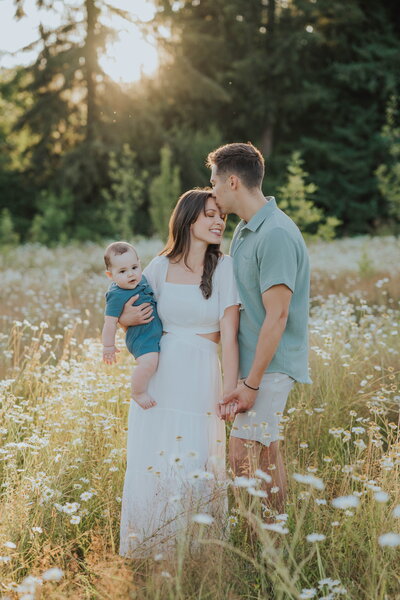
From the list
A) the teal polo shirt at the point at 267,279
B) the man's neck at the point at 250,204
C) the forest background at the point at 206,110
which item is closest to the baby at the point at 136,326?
the teal polo shirt at the point at 267,279

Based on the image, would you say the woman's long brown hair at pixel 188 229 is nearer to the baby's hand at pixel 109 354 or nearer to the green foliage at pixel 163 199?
the baby's hand at pixel 109 354

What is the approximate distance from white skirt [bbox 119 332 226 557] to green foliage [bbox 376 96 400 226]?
1673 cm

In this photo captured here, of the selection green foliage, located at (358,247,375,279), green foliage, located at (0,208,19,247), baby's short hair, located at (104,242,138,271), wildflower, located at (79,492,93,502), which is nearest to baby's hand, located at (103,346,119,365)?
baby's short hair, located at (104,242,138,271)

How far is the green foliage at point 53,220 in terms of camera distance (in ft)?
64.6

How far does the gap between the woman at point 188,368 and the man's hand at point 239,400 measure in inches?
1.9

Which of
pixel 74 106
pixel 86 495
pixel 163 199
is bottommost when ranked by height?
pixel 86 495

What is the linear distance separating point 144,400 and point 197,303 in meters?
0.58

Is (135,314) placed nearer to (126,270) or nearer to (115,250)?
(126,270)

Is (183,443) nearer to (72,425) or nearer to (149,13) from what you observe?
(72,425)

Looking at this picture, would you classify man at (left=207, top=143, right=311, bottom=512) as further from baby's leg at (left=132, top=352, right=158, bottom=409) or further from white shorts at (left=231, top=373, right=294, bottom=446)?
baby's leg at (left=132, top=352, right=158, bottom=409)

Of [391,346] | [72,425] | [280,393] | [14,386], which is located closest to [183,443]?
[280,393]

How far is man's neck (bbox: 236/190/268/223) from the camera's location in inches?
125

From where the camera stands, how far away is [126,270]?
10.7 feet

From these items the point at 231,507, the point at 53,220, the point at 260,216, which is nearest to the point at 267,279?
the point at 260,216
